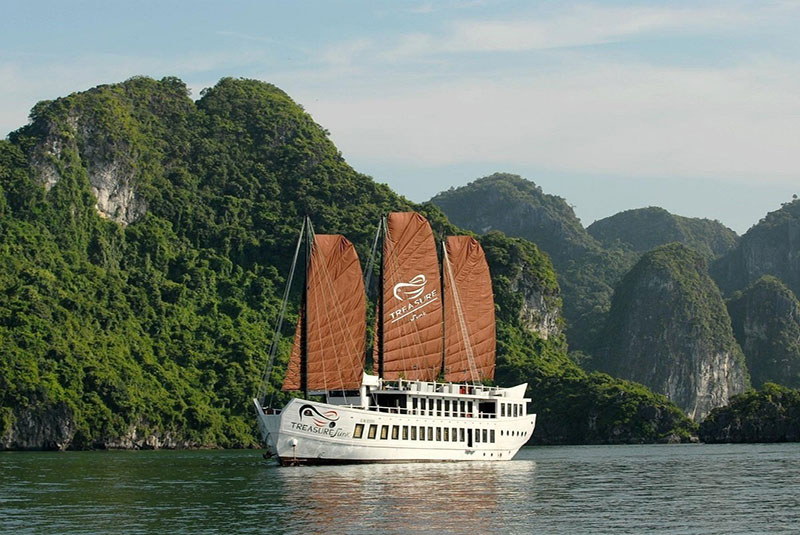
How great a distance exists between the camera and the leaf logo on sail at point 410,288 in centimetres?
6100

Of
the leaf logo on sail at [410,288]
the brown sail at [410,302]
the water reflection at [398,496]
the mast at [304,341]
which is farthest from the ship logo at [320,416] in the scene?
the leaf logo on sail at [410,288]

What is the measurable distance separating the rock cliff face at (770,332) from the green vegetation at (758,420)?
68808 mm

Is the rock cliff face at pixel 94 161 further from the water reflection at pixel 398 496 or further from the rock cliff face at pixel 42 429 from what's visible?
the water reflection at pixel 398 496

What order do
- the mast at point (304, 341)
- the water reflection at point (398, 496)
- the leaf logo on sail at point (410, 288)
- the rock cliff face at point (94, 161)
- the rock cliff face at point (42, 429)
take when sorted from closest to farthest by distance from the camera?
the water reflection at point (398, 496) < the mast at point (304, 341) < the leaf logo on sail at point (410, 288) < the rock cliff face at point (42, 429) < the rock cliff face at point (94, 161)

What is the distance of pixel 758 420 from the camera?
112 m

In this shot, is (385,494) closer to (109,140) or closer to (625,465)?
(625,465)

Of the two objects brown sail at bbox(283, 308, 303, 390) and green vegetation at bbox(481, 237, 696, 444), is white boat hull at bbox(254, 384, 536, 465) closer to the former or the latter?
brown sail at bbox(283, 308, 303, 390)

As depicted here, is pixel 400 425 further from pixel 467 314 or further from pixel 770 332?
pixel 770 332

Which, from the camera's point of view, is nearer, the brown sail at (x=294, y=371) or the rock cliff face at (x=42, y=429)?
the brown sail at (x=294, y=371)

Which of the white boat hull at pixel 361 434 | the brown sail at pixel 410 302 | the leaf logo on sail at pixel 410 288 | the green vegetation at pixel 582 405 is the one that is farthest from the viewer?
the green vegetation at pixel 582 405

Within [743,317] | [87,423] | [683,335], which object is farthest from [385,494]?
[743,317]

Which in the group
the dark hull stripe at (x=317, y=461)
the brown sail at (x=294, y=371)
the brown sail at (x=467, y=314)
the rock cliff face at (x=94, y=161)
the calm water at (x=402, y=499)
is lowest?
the calm water at (x=402, y=499)

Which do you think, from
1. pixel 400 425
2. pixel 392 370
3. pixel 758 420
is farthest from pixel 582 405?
pixel 400 425

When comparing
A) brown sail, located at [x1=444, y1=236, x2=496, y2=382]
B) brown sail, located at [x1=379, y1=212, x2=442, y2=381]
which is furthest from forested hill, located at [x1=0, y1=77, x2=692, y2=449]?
brown sail, located at [x1=379, y1=212, x2=442, y2=381]
